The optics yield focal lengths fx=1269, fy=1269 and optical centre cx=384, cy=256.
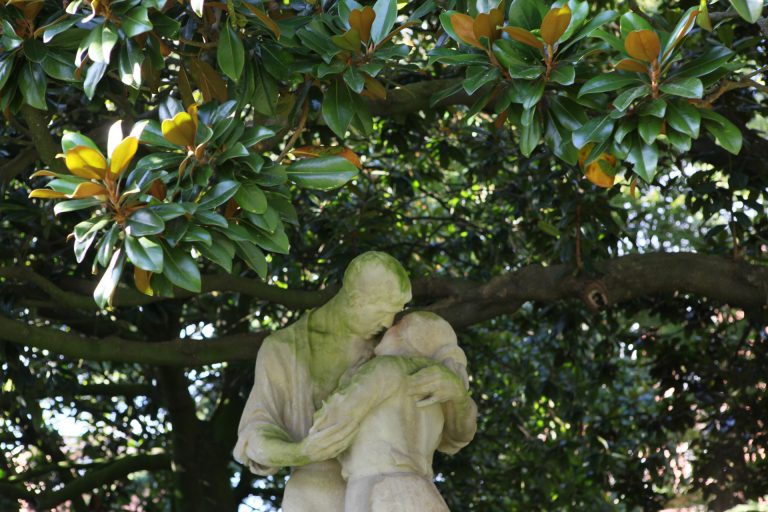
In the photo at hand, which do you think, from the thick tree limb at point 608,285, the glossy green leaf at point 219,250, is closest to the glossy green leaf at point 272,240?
Answer: the glossy green leaf at point 219,250

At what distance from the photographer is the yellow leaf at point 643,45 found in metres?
4.21

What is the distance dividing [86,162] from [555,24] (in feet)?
5.35

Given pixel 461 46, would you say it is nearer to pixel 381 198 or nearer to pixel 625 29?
pixel 625 29

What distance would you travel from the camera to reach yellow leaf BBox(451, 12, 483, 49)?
447 cm

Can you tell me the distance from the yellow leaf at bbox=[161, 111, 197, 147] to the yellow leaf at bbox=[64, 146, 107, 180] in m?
0.28

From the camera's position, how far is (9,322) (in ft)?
20.3

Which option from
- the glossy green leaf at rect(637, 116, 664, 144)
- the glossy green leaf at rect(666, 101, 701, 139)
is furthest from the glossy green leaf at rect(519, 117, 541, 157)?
the glossy green leaf at rect(666, 101, 701, 139)

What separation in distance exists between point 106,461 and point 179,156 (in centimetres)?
576

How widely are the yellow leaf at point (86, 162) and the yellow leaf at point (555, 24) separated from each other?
60.8 inches

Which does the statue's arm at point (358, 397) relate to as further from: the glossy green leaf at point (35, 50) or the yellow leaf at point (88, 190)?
the glossy green leaf at point (35, 50)

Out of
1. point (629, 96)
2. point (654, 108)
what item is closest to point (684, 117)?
point (654, 108)

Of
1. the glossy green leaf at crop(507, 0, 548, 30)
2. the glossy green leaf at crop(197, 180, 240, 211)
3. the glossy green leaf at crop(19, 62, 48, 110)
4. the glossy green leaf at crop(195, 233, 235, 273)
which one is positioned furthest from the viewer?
the glossy green leaf at crop(19, 62, 48, 110)

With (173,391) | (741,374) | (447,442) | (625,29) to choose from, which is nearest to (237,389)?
(173,391)

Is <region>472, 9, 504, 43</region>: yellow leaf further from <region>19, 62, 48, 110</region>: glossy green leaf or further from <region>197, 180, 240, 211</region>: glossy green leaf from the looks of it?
<region>19, 62, 48, 110</region>: glossy green leaf
